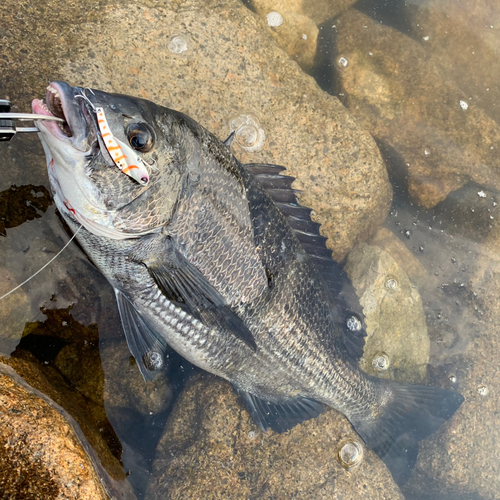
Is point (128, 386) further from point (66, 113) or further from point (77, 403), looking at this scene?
point (66, 113)

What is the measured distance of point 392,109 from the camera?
202 inches

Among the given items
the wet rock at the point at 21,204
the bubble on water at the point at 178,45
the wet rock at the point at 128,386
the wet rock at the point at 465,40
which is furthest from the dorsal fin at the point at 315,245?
the wet rock at the point at 465,40

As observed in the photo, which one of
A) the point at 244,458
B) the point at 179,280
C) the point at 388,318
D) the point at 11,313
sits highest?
the point at 179,280

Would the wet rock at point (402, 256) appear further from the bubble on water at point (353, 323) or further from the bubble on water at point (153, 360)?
the bubble on water at point (153, 360)

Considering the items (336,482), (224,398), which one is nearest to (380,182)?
(224,398)

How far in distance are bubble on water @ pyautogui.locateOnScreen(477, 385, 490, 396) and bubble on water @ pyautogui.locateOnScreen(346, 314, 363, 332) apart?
2.38 m

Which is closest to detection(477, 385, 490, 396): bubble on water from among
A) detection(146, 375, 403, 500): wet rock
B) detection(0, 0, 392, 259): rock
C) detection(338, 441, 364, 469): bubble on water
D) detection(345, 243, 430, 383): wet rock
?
detection(345, 243, 430, 383): wet rock

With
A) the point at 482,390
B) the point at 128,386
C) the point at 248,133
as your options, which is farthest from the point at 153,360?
the point at 482,390

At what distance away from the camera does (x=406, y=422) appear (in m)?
4.38

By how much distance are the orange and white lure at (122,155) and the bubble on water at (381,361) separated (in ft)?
11.8

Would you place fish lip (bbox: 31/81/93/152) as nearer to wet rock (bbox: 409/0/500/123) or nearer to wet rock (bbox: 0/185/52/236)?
wet rock (bbox: 0/185/52/236)

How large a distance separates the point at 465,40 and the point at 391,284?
4317 mm

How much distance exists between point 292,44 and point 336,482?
5532mm

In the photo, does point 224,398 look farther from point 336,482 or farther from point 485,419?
point 485,419
